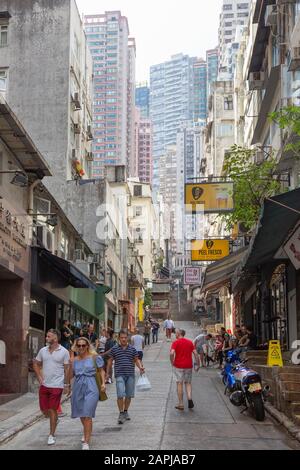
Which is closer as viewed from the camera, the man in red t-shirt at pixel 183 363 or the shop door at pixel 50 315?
the man in red t-shirt at pixel 183 363

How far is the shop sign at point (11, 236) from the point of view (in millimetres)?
16016

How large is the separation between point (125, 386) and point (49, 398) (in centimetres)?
234

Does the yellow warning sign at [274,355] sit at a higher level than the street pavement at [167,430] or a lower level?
higher

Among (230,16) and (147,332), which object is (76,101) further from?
(230,16)

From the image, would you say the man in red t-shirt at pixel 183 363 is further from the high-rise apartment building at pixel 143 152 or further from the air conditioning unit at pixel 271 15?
the high-rise apartment building at pixel 143 152

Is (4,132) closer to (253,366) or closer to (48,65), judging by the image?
(253,366)

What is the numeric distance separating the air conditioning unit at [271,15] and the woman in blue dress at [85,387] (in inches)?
694

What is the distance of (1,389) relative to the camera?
56.9 feet

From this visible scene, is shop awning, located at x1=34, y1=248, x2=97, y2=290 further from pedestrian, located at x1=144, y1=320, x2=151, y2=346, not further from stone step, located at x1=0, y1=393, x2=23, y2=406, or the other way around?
pedestrian, located at x1=144, y1=320, x2=151, y2=346

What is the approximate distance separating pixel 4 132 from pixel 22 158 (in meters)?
1.83

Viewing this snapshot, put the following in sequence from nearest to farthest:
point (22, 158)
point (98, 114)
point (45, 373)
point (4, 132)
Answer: point (45, 373) < point (4, 132) < point (22, 158) < point (98, 114)

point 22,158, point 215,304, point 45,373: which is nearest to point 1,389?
point 22,158

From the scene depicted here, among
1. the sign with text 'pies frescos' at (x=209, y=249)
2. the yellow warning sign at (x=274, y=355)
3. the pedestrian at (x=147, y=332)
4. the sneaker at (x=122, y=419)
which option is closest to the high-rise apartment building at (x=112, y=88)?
the pedestrian at (x=147, y=332)

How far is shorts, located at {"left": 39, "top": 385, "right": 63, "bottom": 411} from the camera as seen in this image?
34.1ft
